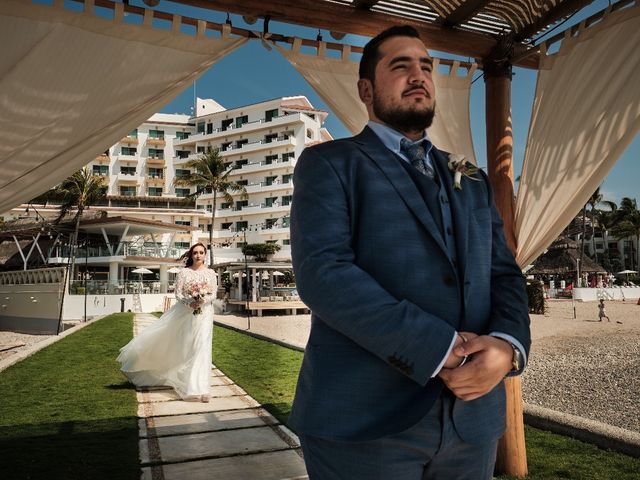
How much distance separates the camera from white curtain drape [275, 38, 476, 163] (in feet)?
13.1

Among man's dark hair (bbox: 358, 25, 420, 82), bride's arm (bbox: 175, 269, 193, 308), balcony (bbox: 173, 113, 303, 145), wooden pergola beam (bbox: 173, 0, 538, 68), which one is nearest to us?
man's dark hair (bbox: 358, 25, 420, 82)

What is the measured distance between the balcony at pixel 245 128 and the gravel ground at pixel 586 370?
4166 cm

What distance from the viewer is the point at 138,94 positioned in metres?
3.47

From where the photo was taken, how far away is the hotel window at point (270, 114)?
6316 centimetres

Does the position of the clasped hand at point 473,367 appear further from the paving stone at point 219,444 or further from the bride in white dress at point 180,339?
the bride in white dress at point 180,339

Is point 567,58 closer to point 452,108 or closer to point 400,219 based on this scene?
point 452,108

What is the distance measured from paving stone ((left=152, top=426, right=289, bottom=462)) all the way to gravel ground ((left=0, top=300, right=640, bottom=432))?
199 inches

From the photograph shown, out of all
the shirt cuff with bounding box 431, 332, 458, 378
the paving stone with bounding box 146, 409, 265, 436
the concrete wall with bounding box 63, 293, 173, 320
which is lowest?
the concrete wall with bounding box 63, 293, 173, 320

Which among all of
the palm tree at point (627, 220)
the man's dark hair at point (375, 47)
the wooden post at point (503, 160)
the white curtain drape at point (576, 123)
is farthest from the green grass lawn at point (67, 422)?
the palm tree at point (627, 220)

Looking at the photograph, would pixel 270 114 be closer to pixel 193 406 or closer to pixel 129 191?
pixel 129 191

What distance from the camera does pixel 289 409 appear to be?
586 centimetres

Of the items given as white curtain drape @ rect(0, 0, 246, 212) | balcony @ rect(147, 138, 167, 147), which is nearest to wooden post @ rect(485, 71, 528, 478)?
white curtain drape @ rect(0, 0, 246, 212)

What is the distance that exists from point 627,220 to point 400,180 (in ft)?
301

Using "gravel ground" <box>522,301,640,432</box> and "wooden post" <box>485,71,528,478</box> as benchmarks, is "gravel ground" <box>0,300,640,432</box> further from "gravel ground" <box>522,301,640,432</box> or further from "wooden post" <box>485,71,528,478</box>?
"wooden post" <box>485,71,528,478</box>
